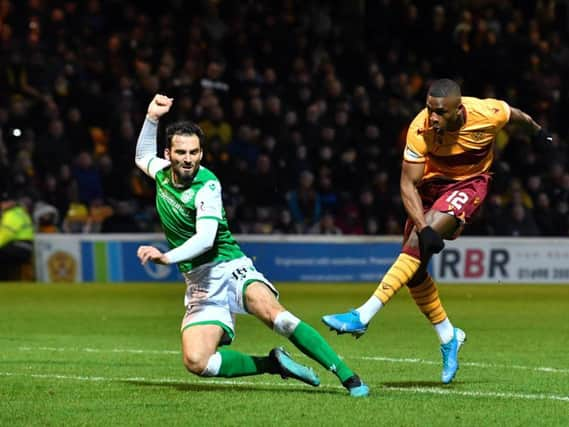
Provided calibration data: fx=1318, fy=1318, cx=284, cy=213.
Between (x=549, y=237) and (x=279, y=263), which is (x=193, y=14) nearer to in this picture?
(x=279, y=263)

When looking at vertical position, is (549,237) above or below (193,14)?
below

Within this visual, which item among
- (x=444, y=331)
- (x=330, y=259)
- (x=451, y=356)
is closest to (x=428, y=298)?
(x=444, y=331)

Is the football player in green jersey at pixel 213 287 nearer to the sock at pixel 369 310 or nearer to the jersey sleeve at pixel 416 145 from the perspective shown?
the sock at pixel 369 310

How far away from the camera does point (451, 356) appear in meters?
9.55

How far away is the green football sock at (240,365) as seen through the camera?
8578mm

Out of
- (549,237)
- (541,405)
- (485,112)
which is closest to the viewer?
(541,405)

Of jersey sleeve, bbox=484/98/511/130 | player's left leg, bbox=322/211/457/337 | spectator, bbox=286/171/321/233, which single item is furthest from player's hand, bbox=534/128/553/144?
spectator, bbox=286/171/321/233

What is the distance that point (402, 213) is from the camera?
76.0 ft

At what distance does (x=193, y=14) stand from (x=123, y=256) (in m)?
5.28

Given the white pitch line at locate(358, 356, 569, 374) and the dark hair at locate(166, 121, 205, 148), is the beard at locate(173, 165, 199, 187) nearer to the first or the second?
the dark hair at locate(166, 121, 205, 148)

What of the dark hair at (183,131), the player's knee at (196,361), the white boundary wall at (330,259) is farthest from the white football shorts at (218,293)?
the white boundary wall at (330,259)

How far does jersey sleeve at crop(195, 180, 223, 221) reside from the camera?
8.48m

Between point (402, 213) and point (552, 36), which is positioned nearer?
point (402, 213)

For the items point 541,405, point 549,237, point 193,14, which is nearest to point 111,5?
point 193,14
